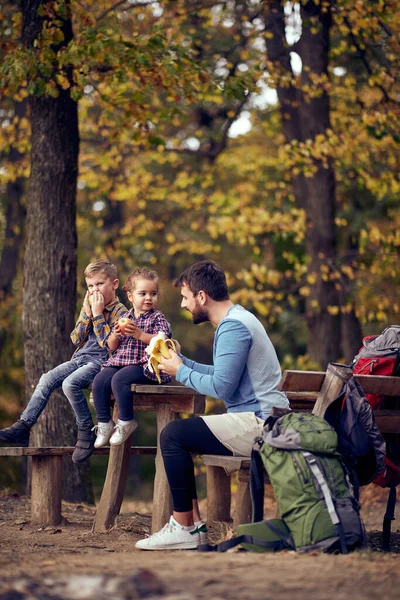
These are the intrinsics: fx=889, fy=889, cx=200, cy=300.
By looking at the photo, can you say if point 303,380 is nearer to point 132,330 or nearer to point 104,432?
point 132,330

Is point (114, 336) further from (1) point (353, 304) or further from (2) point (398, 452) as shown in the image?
(1) point (353, 304)

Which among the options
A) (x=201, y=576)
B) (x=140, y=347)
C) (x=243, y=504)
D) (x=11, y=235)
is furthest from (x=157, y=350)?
(x=11, y=235)

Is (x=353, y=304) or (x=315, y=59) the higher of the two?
(x=315, y=59)

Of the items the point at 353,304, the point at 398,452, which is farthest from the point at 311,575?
the point at 353,304

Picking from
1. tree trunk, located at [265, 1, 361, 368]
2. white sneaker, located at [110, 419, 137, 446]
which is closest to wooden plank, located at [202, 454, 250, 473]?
white sneaker, located at [110, 419, 137, 446]

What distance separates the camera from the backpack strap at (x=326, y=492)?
507cm

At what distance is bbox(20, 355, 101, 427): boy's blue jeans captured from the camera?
23.5 ft

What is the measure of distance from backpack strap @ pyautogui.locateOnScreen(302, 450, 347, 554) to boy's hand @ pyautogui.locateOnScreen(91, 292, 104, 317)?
253 cm

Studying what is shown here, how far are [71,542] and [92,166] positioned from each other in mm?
12602

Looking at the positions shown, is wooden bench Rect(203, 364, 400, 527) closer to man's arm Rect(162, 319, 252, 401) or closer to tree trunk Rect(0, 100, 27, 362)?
man's arm Rect(162, 319, 252, 401)

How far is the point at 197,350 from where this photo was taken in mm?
38031

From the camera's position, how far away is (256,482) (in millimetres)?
5590

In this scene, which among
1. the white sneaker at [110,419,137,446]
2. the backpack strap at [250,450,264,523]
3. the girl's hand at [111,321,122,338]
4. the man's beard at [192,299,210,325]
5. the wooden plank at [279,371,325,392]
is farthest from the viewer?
the girl's hand at [111,321,122,338]

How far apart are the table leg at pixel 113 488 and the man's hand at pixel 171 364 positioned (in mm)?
1200
